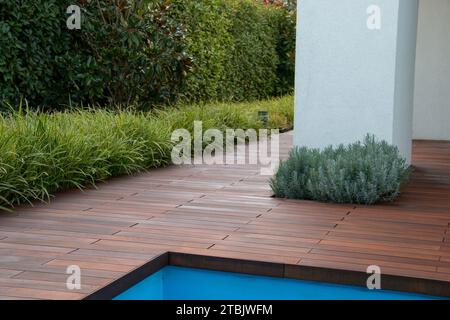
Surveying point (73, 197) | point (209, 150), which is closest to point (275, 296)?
point (73, 197)

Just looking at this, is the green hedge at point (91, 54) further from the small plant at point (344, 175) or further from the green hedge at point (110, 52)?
the small plant at point (344, 175)

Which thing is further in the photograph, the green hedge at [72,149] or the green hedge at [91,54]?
the green hedge at [91,54]

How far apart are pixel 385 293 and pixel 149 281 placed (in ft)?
3.62

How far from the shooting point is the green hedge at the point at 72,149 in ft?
15.6

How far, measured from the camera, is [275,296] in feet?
11.3

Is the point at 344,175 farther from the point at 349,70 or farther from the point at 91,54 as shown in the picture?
the point at 91,54

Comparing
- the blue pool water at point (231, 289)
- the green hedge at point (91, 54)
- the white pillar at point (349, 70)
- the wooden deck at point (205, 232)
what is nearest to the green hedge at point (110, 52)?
the green hedge at point (91, 54)

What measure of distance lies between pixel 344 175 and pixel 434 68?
431 cm

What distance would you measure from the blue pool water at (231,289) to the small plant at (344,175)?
1.65 metres

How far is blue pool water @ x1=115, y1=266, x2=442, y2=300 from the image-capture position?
3.30m

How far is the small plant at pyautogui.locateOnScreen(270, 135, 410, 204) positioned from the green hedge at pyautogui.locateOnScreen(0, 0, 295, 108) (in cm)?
334

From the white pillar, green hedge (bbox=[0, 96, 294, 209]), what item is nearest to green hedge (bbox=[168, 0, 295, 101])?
green hedge (bbox=[0, 96, 294, 209])

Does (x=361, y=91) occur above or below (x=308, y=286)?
above
